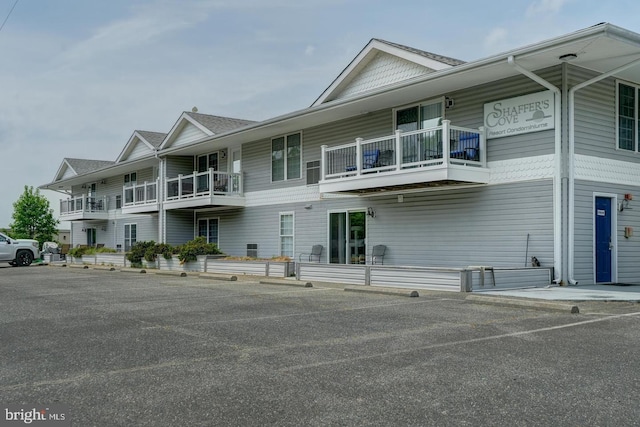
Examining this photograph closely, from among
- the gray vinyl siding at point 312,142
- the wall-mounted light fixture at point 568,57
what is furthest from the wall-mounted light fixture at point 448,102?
the wall-mounted light fixture at point 568,57

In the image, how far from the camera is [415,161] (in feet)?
50.5

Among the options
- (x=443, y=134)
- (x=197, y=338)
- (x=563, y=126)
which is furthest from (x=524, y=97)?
(x=197, y=338)

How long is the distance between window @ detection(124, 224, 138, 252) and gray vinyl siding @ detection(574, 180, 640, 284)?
24158mm

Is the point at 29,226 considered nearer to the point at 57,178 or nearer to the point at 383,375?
the point at 57,178

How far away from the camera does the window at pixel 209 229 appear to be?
25.8 m

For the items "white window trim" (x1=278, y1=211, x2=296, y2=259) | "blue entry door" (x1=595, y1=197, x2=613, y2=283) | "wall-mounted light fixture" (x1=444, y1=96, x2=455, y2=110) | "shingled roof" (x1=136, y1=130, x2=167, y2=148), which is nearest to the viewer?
"blue entry door" (x1=595, y1=197, x2=613, y2=283)

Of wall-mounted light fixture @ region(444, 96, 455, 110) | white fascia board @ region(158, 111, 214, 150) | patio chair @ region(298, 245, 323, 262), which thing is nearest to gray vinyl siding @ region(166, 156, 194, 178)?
white fascia board @ region(158, 111, 214, 150)

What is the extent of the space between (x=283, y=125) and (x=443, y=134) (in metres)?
7.71

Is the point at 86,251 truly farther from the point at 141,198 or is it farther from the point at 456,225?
the point at 456,225

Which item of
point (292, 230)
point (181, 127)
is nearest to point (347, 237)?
point (292, 230)

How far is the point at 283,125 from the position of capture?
2056cm

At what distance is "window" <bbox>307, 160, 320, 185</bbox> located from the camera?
20.5 m

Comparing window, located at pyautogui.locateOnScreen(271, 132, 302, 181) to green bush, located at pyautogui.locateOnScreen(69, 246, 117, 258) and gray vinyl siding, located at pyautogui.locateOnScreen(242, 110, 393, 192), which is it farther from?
green bush, located at pyautogui.locateOnScreen(69, 246, 117, 258)

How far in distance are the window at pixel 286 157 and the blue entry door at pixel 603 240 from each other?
412 inches
